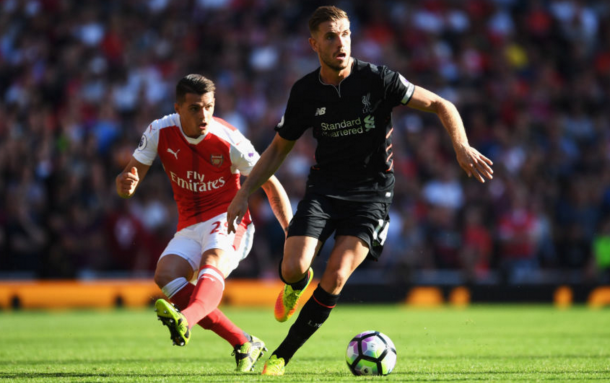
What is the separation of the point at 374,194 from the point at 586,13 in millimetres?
15498

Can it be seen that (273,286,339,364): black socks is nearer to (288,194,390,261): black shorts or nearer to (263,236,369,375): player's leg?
(263,236,369,375): player's leg

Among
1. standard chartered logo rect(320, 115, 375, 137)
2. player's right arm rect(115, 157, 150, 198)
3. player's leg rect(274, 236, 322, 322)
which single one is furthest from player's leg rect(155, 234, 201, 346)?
standard chartered logo rect(320, 115, 375, 137)

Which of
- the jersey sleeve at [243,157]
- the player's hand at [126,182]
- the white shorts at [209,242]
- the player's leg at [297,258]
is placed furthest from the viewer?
the jersey sleeve at [243,157]

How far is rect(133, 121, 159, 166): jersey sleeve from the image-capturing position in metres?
6.70

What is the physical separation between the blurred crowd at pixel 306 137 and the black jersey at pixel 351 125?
8.88m

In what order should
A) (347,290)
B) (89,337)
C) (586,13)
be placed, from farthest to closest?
(586,13) → (347,290) → (89,337)

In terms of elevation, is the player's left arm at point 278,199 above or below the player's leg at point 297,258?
above

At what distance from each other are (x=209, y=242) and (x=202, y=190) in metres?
0.48

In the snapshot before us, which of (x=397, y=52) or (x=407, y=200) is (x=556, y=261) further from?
(x=397, y=52)

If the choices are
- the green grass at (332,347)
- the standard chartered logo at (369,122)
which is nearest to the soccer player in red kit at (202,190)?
the green grass at (332,347)

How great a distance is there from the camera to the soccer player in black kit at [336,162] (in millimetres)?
5824

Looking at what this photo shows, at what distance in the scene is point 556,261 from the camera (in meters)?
15.7

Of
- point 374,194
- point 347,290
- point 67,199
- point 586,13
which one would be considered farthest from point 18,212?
point 586,13

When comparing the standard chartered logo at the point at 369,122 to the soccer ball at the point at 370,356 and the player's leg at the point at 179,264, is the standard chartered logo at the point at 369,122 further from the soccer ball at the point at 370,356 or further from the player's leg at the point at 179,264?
the player's leg at the point at 179,264
